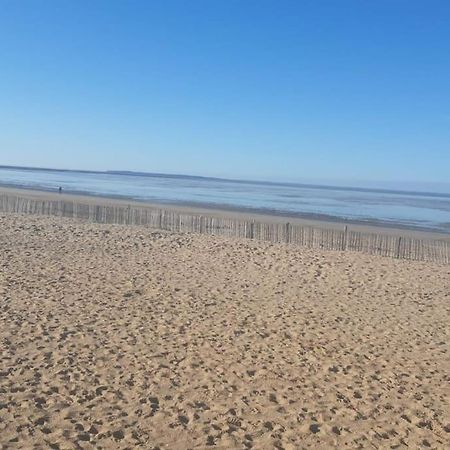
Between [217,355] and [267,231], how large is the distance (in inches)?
556

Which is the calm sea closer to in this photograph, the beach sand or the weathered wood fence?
the weathered wood fence

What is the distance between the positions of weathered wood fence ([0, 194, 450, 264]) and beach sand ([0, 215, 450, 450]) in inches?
157

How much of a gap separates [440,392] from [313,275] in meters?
7.81

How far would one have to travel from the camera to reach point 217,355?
26.5 ft

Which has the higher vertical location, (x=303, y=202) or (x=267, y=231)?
(x=303, y=202)

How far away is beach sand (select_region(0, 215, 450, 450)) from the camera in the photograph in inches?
226

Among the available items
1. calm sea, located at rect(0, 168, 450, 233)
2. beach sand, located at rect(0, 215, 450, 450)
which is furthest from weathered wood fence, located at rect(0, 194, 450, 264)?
calm sea, located at rect(0, 168, 450, 233)

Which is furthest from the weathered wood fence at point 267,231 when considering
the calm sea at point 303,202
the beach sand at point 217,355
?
the calm sea at point 303,202

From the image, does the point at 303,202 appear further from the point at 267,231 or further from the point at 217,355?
the point at 217,355

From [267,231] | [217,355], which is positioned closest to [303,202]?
[267,231]

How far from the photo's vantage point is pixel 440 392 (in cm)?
712

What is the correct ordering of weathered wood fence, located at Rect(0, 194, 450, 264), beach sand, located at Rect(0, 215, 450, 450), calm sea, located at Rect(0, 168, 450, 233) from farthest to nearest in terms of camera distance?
calm sea, located at Rect(0, 168, 450, 233)
weathered wood fence, located at Rect(0, 194, 450, 264)
beach sand, located at Rect(0, 215, 450, 450)

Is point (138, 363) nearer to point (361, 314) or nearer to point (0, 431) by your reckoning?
point (0, 431)

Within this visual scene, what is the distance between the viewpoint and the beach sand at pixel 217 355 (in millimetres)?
5742
